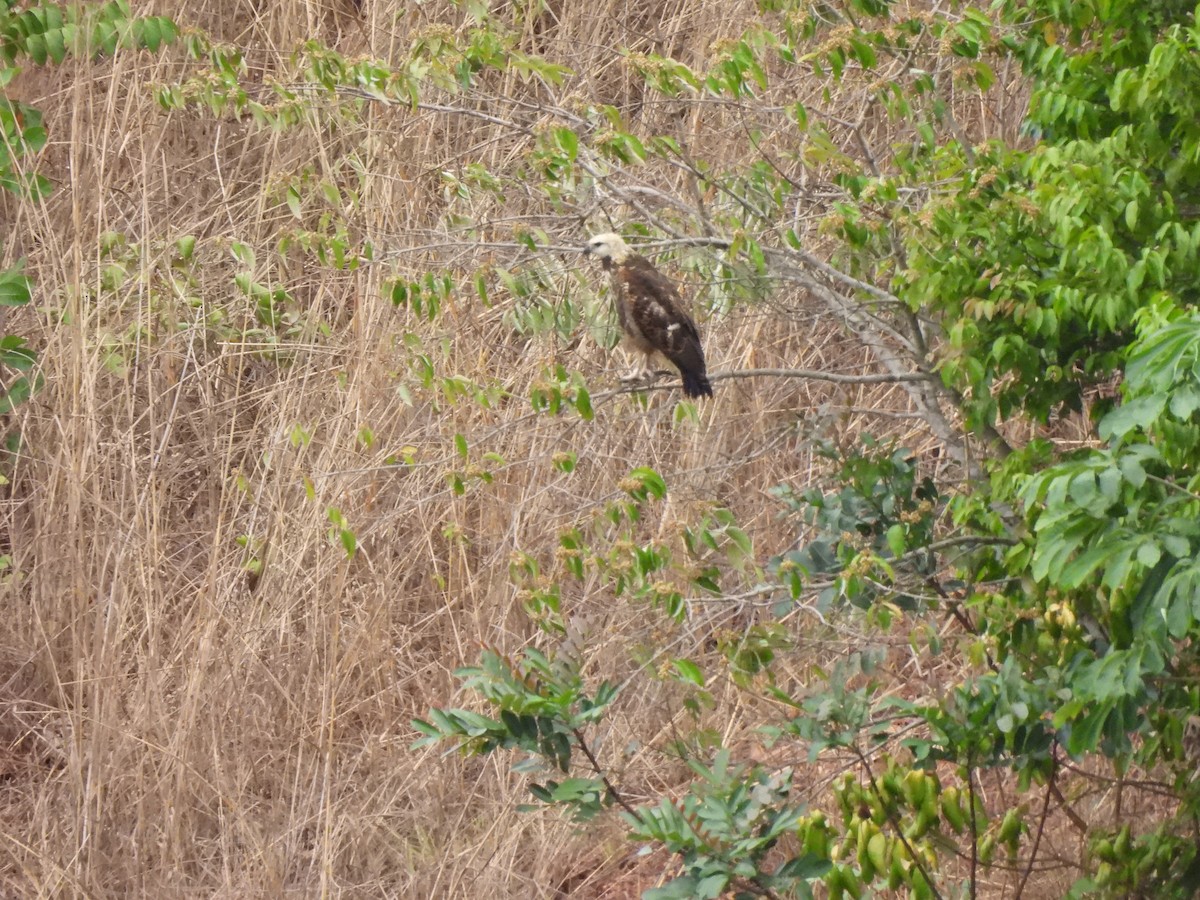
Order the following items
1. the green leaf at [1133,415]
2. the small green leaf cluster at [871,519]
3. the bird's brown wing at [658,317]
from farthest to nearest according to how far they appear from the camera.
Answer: the bird's brown wing at [658,317], the small green leaf cluster at [871,519], the green leaf at [1133,415]

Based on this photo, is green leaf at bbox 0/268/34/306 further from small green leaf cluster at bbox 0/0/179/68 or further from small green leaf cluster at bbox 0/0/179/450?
small green leaf cluster at bbox 0/0/179/68

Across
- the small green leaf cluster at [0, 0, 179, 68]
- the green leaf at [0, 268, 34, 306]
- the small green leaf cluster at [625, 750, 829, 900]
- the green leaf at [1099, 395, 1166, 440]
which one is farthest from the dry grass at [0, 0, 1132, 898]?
the green leaf at [1099, 395, 1166, 440]

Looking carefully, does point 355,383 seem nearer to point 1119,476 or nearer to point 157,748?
point 157,748

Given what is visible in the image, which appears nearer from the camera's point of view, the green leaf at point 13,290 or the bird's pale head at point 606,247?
the bird's pale head at point 606,247

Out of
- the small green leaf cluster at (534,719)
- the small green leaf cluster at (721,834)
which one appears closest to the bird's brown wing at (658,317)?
the small green leaf cluster at (534,719)

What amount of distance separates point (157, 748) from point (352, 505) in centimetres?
97

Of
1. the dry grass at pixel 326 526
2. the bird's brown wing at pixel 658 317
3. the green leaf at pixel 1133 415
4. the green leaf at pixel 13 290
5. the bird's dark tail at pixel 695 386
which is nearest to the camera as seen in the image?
the green leaf at pixel 1133 415

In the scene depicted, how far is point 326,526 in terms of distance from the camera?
14.9 ft

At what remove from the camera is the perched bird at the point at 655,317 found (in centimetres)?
380

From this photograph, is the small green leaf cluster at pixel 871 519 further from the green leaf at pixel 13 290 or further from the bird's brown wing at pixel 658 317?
the green leaf at pixel 13 290

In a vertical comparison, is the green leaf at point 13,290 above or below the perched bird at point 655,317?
below

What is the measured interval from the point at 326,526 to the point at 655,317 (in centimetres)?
123

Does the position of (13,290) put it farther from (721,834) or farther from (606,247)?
(721,834)

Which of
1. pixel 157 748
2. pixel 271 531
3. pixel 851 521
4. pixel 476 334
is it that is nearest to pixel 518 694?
pixel 851 521
